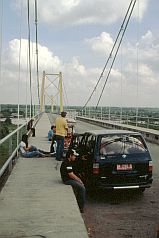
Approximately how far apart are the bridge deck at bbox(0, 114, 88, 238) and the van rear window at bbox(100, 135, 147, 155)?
1.13 metres

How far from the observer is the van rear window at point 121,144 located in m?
8.99

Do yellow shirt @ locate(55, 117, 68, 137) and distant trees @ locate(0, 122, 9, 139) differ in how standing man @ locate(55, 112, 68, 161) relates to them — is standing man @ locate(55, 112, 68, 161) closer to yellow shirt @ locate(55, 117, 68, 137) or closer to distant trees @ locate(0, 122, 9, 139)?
yellow shirt @ locate(55, 117, 68, 137)

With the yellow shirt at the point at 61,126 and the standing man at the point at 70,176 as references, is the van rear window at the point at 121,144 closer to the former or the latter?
the standing man at the point at 70,176

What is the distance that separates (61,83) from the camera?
298ft

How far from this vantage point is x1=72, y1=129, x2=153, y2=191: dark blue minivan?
8711 millimetres

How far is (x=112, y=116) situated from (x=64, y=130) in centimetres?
2943

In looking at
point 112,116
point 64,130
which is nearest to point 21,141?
point 64,130

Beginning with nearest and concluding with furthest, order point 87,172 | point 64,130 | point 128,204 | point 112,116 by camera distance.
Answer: point 128,204 → point 87,172 → point 64,130 → point 112,116

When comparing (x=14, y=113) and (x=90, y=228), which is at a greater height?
(x=14, y=113)

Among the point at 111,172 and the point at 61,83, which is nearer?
the point at 111,172

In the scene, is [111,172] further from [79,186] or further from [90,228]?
[90,228]

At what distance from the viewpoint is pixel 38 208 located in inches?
271

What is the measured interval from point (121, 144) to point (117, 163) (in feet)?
1.85

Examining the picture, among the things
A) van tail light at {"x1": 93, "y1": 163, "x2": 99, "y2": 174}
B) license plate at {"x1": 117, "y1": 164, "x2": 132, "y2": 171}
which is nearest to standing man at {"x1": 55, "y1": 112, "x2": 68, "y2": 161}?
van tail light at {"x1": 93, "y1": 163, "x2": 99, "y2": 174}
